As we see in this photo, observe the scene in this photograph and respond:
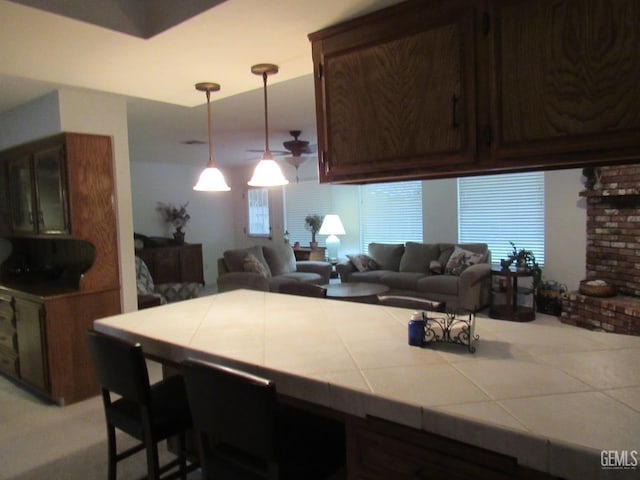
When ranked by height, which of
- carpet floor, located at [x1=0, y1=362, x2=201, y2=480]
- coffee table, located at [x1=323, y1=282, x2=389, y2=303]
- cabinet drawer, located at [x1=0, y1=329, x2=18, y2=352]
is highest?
coffee table, located at [x1=323, y1=282, x2=389, y2=303]

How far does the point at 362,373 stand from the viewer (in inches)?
50.9

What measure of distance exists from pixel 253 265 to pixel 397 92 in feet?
14.9

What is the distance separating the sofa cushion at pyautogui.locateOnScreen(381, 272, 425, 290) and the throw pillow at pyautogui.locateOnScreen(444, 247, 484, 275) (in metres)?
0.39

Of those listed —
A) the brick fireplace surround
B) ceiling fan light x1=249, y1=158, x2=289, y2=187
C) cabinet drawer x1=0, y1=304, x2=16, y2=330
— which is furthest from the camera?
the brick fireplace surround

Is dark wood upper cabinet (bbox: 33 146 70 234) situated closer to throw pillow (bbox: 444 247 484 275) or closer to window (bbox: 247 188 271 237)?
throw pillow (bbox: 444 247 484 275)

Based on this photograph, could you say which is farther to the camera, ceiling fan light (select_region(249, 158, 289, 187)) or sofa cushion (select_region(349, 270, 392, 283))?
sofa cushion (select_region(349, 270, 392, 283))

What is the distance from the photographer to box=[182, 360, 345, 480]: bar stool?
3.87 feet

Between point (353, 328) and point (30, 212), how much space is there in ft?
10.6

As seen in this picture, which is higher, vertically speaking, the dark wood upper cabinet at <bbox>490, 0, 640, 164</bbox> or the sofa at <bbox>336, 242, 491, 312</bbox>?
the dark wood upper cabinet at <bbox>490, 0, 640, 164</bbox>

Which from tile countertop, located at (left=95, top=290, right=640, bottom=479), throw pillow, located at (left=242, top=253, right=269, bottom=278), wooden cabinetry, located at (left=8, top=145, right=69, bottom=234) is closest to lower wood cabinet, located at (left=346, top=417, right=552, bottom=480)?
tile countertop, located at (left=95, top=290, right=640, bottom=479)

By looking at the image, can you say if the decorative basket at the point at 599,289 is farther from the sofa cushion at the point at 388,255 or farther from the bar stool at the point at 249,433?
the bar stool at the point at 249,433

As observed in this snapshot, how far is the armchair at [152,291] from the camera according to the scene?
14.0ft

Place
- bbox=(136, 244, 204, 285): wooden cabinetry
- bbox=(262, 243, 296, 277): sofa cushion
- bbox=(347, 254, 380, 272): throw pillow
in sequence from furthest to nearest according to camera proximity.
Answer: bbox=(136, 244, 204, 285): wooden cabinetry < bbox=(262, 243, 296, 277): sofa cushion < bbox=(347, 254, 380, 272): throw pillow

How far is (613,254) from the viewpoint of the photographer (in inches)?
179
